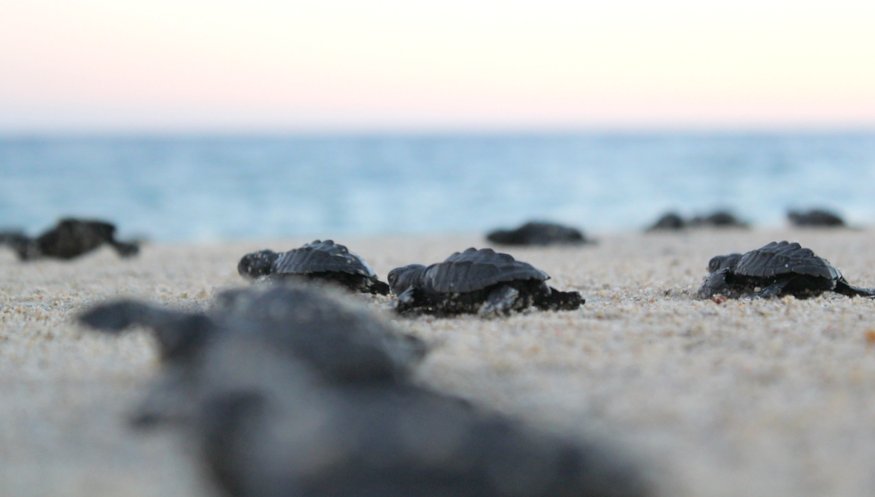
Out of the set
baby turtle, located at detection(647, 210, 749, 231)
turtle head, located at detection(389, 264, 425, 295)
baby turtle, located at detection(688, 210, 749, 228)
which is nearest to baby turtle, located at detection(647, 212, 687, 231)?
baby turtle, located at detection(647, 210, 749, 231)

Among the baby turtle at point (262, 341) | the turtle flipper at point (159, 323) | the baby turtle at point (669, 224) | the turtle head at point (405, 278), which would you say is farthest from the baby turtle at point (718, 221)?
the turtle flipper at point (159, 323)

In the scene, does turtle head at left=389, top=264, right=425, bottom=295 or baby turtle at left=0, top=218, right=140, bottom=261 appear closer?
turtle head at left=389, top=264, right=425, bottom=295

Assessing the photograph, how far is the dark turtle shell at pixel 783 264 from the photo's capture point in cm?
520

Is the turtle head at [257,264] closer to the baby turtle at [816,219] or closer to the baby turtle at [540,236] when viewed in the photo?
the baby turtle at [540,236]

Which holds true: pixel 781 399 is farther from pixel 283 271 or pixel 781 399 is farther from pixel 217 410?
pixel 283 271

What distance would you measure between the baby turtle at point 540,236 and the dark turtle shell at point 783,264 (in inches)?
206

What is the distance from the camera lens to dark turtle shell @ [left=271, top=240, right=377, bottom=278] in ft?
17.7

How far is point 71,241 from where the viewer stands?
962 cm

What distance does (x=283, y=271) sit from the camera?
5.44 metres

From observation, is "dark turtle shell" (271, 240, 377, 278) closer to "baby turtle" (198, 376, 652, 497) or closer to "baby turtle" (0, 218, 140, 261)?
"baby turtle" (198, 376, 652, 497)

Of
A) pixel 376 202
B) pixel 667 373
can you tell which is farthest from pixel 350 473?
pixel 376 202

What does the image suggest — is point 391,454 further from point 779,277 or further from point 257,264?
A: point 257,264

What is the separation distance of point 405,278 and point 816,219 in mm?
10865

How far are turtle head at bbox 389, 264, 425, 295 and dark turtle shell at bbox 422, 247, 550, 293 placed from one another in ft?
0.56
